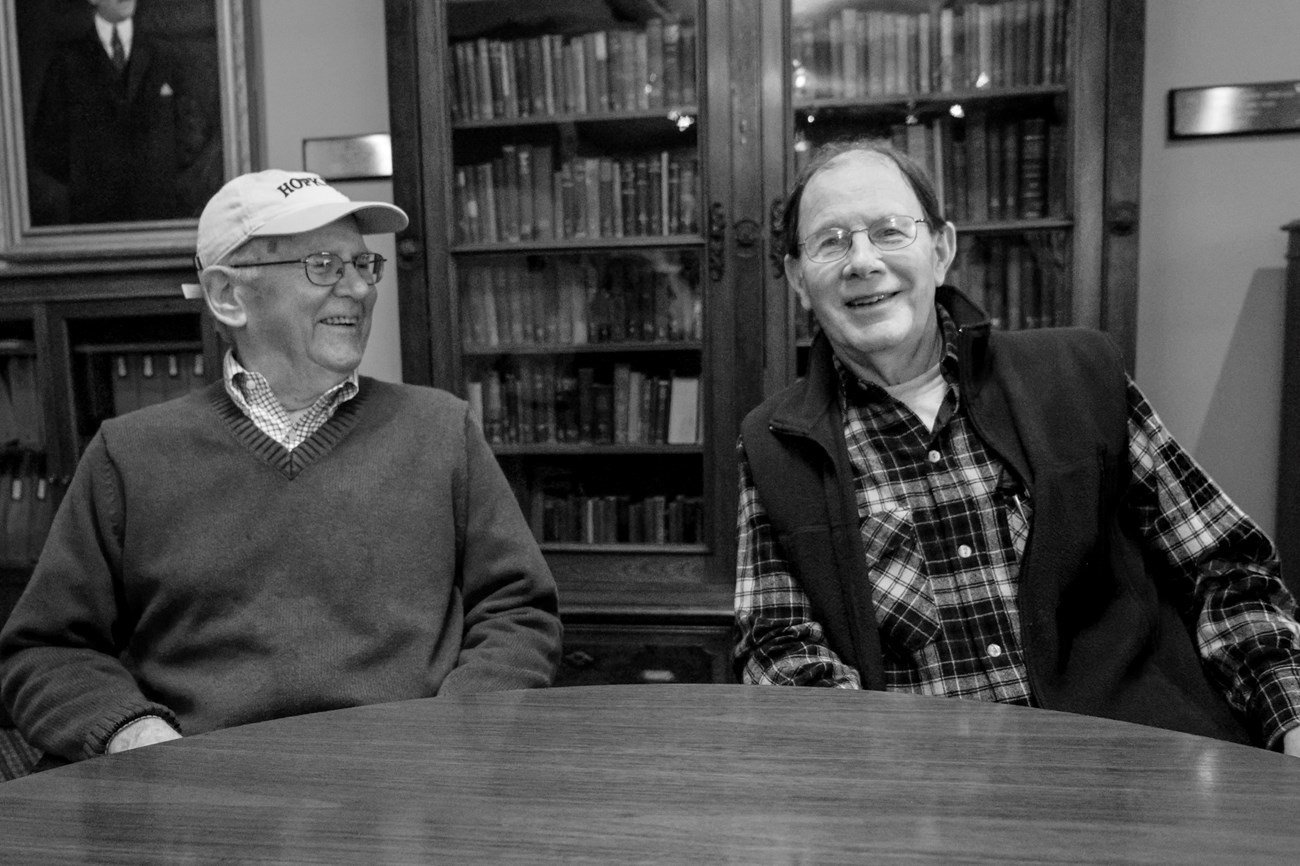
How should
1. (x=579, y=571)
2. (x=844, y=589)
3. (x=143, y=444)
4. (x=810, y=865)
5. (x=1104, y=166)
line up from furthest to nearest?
(x=579, y=571) → (x=1104, y=166) → (x=143, y=444) → (x=844, y=589) → (x=810, y=865)

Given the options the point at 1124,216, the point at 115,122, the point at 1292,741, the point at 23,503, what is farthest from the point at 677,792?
the point at 115,122

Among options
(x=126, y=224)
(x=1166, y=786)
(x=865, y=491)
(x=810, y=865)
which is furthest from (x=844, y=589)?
(x=126, y=224)

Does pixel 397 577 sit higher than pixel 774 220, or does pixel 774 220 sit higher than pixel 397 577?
pixel 774 220

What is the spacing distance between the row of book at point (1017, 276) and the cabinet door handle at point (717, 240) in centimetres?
57

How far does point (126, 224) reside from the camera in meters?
3.03

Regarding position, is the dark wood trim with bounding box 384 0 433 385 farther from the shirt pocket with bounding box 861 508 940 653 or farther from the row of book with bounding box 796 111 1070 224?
the shirt pocket with bounding box 861 508 940 653

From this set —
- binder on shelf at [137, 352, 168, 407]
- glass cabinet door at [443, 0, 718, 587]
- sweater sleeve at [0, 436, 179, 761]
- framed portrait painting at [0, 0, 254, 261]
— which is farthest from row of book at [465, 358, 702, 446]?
sweater sleeve at [0, 436, 179, 761]

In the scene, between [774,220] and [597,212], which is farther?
[597,212]

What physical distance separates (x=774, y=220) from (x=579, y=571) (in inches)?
39.5

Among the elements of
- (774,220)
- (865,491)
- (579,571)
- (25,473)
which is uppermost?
(774,220)

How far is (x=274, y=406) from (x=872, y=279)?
87cm

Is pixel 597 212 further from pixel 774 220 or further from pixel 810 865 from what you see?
pixel 810 865

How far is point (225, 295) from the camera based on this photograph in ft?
5.03

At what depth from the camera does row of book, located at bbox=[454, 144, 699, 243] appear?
2.60 meters
